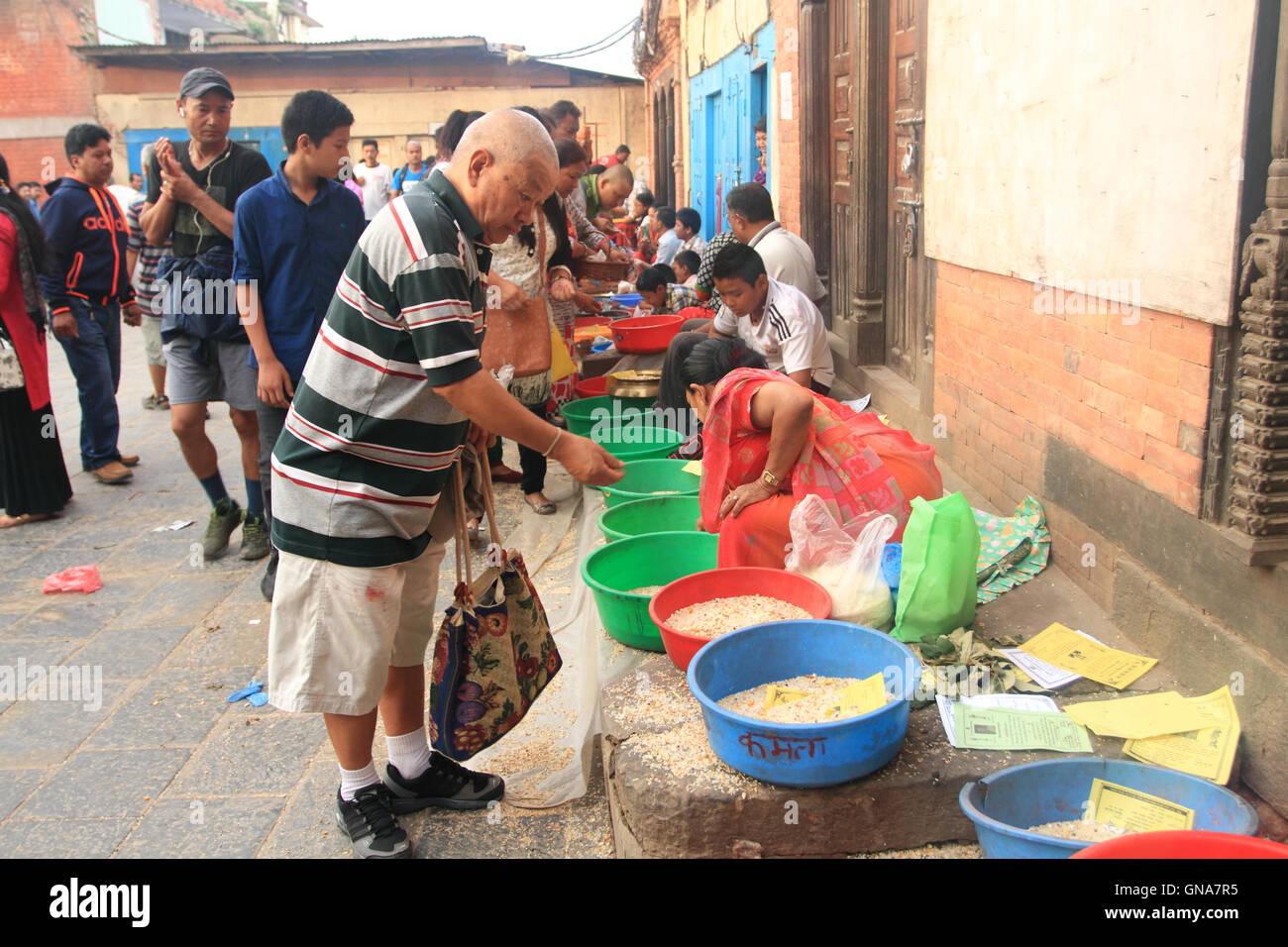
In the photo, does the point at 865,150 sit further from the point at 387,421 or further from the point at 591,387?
the point at 387,421

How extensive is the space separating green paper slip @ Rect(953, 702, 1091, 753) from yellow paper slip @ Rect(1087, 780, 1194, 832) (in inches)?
7.9

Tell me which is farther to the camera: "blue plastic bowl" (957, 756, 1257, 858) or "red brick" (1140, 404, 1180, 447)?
"red brick" (1140, 404, 1180, 447)

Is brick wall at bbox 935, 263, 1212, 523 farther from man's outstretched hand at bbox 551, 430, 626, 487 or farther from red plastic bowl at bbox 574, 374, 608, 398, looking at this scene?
red plastic bowl at bbox 574, 374, 608, 398

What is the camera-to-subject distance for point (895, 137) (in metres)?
5.99

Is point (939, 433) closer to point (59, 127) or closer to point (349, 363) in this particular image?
point (349, 363)

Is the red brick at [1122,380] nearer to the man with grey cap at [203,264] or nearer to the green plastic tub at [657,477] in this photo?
the green plastic tub at [657,477]

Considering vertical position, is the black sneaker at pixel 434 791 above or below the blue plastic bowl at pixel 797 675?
below

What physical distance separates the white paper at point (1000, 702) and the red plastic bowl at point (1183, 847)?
884 mm

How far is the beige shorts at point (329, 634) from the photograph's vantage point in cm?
249

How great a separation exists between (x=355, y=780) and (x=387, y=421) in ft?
3.57

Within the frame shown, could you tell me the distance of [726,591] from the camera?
3461mm

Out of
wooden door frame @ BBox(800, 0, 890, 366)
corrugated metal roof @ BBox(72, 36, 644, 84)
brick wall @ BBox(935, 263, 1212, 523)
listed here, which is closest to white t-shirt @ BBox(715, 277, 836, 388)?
brick wall @ BBox(935, 263, 1212, 523)

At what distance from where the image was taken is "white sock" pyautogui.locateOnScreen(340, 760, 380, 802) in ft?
9.14

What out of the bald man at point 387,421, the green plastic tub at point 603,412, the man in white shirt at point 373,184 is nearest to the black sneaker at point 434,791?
the bald man at point 387,421
